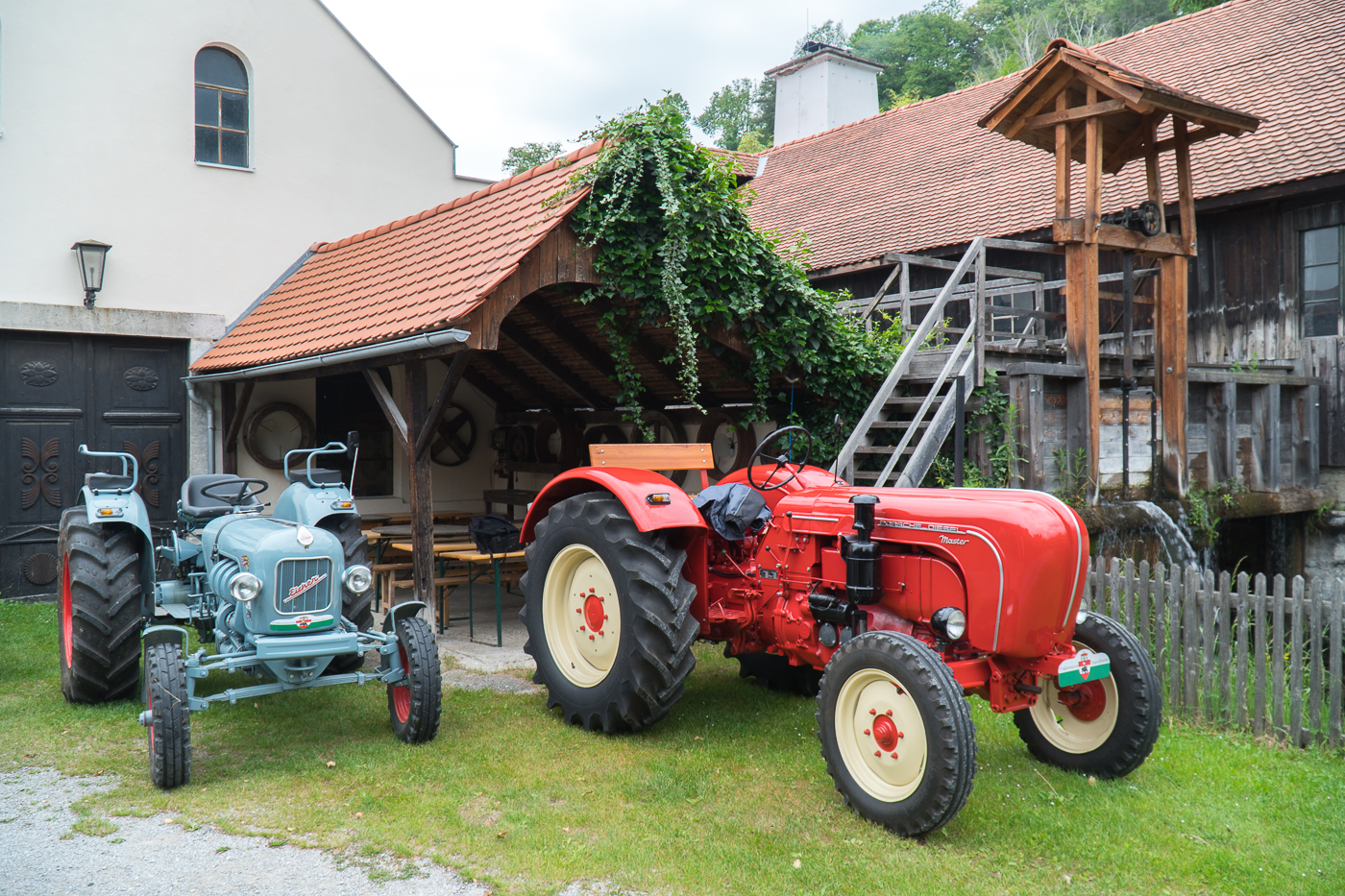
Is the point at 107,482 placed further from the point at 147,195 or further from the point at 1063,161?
the point at 1063,161

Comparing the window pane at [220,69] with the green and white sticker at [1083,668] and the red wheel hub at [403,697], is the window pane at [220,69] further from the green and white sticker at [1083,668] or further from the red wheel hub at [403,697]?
the green and white sticker at [1083,668]

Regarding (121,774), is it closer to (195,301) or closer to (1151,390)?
(195,301)

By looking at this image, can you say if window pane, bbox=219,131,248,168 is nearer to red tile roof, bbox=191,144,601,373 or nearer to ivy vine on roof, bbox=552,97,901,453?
red tile roof, bbox=191,144,601,373

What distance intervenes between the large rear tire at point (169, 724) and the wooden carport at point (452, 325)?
2.60 meters

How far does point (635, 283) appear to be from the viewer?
270 inches

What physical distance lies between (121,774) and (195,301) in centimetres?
662

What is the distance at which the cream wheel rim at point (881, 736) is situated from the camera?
3619mm

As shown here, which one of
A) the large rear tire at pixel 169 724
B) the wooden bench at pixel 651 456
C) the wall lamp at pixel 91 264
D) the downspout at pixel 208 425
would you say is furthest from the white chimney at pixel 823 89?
the large rear tire at pixel 169 724

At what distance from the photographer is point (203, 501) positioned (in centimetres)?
602

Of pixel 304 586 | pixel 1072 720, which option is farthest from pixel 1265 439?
pixel 304 586

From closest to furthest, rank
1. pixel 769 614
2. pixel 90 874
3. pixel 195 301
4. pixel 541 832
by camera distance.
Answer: pixel 90 874 < pixel 541 832 < pixel 769 614 < pixel 195 301

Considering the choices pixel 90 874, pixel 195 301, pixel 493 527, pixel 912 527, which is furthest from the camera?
pixel 195 301

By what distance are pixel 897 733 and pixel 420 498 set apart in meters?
4.38

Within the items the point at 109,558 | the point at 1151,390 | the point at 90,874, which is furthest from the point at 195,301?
the point at 1151,390
